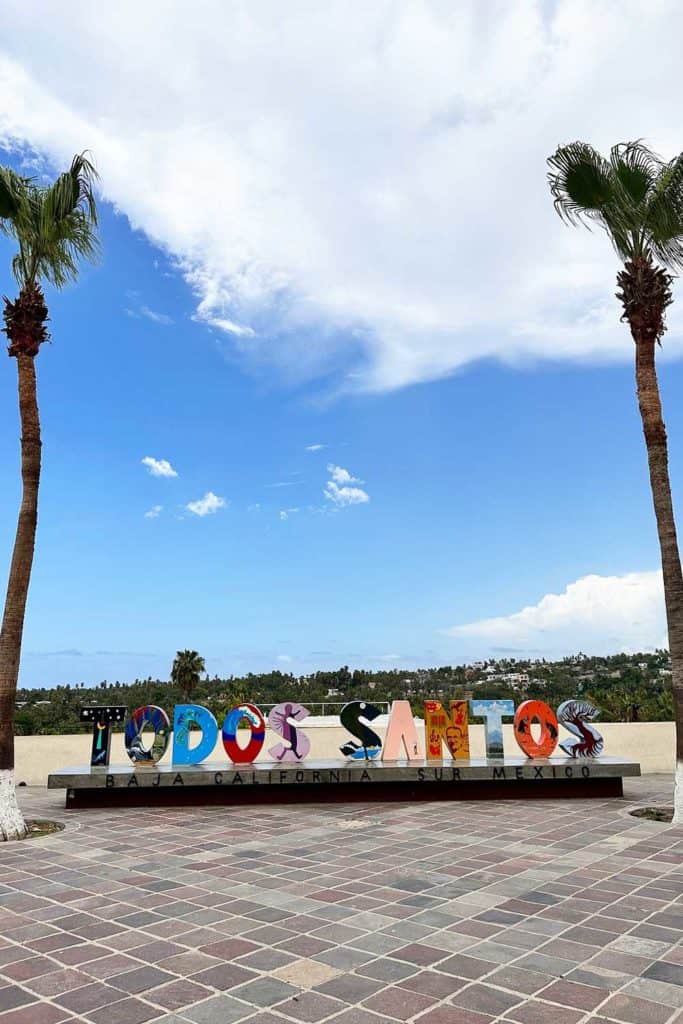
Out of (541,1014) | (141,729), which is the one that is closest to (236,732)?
(141,729)

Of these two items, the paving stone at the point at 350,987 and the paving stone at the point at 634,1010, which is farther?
the paving stone at the point at 350,987

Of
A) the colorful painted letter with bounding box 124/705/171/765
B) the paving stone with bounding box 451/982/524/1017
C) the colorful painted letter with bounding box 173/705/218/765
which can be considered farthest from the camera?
the colorful painted letter with bounding box 124/705/171/765

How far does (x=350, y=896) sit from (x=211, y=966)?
1989 millimetres

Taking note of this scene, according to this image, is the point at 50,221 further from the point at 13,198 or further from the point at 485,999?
the point at 485,999

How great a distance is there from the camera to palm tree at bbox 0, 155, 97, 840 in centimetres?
1055

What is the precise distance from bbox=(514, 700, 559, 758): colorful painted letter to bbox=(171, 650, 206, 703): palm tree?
2976 cm

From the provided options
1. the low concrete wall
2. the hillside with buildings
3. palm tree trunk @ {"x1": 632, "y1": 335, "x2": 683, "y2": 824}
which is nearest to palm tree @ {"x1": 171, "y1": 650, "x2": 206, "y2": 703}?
the hillside with buildings

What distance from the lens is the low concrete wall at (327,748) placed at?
53.0 feet

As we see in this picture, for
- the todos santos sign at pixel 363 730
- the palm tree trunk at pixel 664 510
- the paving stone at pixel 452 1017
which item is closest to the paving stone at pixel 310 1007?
the paving stone at pixel 452 1017

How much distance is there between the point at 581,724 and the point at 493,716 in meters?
1.55

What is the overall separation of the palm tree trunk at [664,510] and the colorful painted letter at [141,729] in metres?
8.50

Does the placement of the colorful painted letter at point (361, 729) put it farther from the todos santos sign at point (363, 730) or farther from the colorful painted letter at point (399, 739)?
the colorful painted letter at point (399, 739)

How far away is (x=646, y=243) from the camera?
455 inches

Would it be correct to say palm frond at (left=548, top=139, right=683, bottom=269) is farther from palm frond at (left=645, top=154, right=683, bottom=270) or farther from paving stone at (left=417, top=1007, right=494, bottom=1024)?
paving stone at (left=417, top=1007, right=494, bottom=1024)
